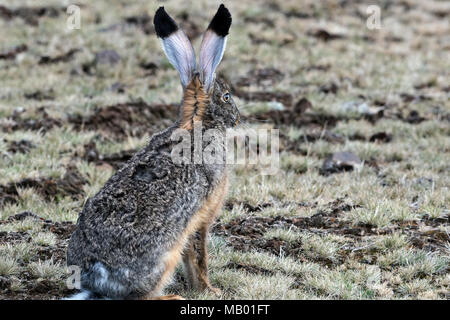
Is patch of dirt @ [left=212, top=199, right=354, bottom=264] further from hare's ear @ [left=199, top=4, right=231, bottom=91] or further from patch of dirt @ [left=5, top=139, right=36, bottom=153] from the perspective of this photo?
patch of dirt @ [left=5, top=139, right=36, bottom=153]

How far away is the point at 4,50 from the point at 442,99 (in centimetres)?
964

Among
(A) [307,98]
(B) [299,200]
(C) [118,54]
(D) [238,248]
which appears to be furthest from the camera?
(C) [118,54]

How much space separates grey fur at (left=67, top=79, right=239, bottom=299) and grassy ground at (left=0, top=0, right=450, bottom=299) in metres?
0.77

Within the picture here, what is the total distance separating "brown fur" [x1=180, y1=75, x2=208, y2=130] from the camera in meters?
5.97

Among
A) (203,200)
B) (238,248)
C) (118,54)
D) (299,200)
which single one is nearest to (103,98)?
(118,54)

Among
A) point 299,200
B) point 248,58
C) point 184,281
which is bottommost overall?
point 184,281

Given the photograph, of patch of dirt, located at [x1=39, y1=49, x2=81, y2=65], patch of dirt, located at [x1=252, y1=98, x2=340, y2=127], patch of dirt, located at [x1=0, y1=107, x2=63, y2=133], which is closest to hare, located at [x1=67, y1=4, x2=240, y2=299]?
patch of dirt, located at [x1=0, y1=107, x2=63, y2=133]

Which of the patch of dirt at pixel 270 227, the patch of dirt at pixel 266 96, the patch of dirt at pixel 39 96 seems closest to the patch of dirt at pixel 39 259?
the patch of dirt at pixel 270 227

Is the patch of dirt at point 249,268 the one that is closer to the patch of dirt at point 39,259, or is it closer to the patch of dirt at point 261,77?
the patch of dirt at point 39,259

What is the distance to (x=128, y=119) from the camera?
11266 millimetres

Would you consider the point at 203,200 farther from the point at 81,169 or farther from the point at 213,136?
the point at 81,169

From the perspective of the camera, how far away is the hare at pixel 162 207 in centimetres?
490

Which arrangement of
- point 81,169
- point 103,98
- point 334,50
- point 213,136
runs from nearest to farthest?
point 213,136 → point 81,169 → point 103,98 → point 334,50

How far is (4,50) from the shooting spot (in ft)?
48.6
